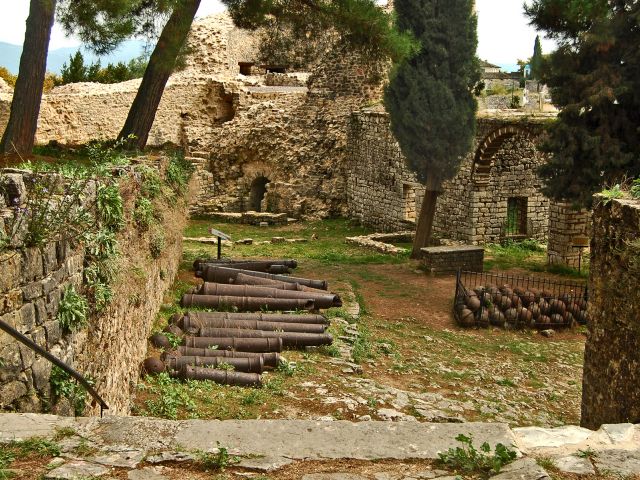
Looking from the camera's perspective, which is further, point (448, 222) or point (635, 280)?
point (448, 222)

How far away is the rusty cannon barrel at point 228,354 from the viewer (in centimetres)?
929

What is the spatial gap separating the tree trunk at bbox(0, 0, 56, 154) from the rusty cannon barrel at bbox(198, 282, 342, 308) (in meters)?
3.23

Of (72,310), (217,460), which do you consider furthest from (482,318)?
(217,460)

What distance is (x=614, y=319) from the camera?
6535 mm

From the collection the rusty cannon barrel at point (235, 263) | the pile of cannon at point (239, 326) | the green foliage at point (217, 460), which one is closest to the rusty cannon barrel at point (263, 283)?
the pile of cannon at point (239, 326)

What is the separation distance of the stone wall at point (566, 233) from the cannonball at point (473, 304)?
18.7 feet

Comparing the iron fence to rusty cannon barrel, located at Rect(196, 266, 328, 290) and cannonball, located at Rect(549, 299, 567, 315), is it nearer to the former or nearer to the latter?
cannonball, located at Rect(549, 299, 567, 315)

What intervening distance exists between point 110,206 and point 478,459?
4.36 m

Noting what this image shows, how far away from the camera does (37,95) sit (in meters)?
12.2

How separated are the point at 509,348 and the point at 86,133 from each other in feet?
56.7

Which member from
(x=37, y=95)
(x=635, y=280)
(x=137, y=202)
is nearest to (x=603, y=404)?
(x=635, y=280)

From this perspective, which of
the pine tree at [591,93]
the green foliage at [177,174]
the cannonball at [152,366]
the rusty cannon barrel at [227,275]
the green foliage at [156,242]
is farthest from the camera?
the pine tree at [591,93]

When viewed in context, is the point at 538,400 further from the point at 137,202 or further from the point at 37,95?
the point at 37,95

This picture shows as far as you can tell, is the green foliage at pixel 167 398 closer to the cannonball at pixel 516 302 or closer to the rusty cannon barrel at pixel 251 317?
the rusty cannon barrel at pixel 251 317
